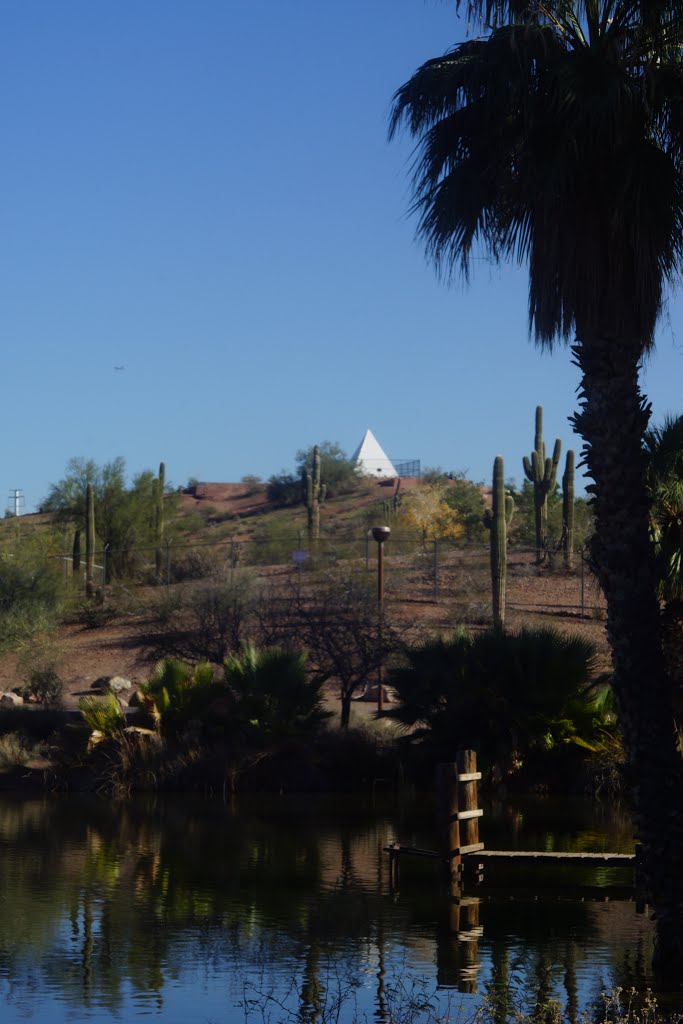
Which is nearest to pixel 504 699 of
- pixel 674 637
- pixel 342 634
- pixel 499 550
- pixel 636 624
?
pixel 674 637

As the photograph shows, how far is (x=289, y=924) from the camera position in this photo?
1304 centimetres

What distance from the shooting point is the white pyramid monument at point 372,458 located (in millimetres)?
99275

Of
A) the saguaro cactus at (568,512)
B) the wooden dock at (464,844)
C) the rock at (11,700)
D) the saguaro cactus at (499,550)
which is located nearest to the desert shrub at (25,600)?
the rock at (11,700)

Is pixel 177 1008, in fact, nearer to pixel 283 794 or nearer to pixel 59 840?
pixel 59 840

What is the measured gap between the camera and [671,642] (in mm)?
A: 18109

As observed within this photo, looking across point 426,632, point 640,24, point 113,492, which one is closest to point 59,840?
point 640,24

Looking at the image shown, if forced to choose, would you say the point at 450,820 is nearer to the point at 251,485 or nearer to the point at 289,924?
the point at 289,924

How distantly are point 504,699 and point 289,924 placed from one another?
33.8 ft

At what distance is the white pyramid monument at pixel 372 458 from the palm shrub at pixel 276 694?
7267 cm

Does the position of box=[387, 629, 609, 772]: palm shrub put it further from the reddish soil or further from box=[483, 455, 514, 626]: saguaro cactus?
box=[483, 455, 514, 626]: saguaro cactus

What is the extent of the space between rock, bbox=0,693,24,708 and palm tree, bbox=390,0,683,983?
703 inches

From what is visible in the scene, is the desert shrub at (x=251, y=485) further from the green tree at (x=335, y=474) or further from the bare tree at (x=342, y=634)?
the bare tree at (x=342, y=634)

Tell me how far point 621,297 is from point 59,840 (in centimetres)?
1114

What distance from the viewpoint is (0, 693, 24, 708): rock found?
88.3 ft
